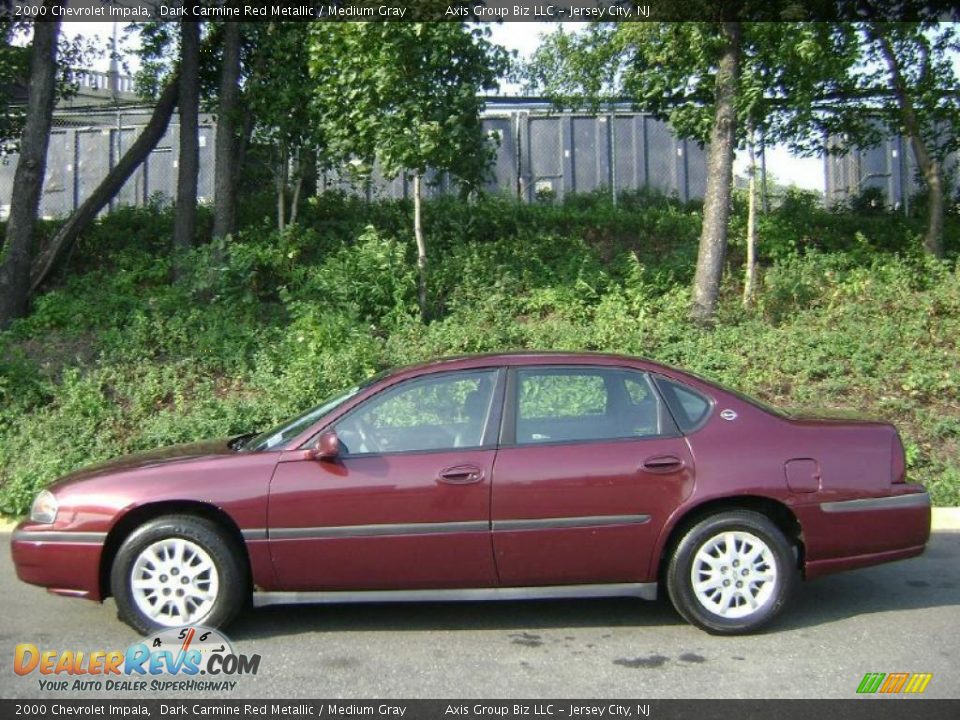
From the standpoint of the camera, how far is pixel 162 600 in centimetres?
519

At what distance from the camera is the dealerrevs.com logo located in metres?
4.73

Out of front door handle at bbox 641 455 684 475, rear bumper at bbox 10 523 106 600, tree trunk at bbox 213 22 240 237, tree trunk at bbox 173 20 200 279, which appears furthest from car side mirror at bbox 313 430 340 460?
tree trunk at bbox 173 20 200 279

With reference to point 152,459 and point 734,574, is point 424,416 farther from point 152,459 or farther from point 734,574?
point 734,574

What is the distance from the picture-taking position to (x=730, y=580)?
17.3 feet

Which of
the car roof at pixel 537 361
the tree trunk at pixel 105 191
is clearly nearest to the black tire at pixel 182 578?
the car roof at pixel 537 361

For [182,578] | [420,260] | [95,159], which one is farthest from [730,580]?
[95,159]

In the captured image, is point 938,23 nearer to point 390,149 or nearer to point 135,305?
point 390,149

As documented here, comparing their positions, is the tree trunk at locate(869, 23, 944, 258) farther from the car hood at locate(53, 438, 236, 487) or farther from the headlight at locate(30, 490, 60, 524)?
the headlight at locate(30, 490, 60, 524)

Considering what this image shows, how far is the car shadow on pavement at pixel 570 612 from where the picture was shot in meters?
5.50

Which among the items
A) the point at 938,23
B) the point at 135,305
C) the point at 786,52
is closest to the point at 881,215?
the point at 938,23

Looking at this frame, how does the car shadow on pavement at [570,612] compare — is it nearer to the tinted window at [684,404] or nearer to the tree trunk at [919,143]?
the tinted window at [684,404]

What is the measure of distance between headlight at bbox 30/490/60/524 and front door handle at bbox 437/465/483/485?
6.96ft

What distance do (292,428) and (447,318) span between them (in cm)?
596

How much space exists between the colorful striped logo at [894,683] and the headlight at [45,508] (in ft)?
13.9
